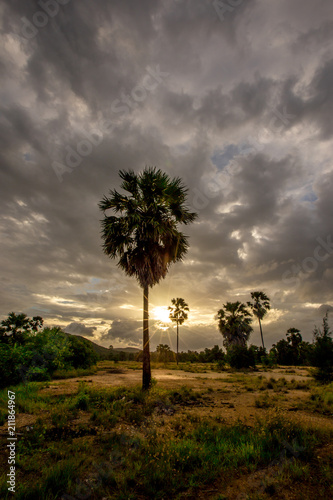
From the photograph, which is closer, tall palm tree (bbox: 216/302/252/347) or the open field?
the open field

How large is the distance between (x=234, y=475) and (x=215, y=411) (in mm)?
5604

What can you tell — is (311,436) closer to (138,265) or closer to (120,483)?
(120,483)

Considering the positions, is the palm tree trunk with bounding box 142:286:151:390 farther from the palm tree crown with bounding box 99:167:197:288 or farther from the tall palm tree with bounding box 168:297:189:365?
the tall palm tree with bounding box 168:297:189:365

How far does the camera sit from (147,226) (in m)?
14.1

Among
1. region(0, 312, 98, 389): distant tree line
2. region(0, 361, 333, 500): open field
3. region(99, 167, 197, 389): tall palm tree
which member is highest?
region(99, 167, 197, 389): tall palm tree

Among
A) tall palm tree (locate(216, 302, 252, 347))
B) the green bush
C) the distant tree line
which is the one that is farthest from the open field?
tall palm tree (locate(216, 302, 252, 347))

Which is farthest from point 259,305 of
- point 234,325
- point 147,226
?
point 147,226

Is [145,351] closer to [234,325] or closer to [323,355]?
[323,355]

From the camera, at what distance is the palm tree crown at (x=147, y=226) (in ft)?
45.7

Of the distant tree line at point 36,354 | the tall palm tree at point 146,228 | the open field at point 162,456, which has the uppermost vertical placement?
the tall palm tree at point 146,228

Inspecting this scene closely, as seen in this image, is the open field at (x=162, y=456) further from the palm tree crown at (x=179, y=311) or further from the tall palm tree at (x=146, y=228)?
the palm tree crown at (x=179, y=311)

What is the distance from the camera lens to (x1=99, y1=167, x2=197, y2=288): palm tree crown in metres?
13.9

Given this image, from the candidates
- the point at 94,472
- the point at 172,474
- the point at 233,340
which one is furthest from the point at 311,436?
the point at 233,340

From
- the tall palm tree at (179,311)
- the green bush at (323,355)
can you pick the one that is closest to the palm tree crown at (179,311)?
the tall palm tree at (179,311)
